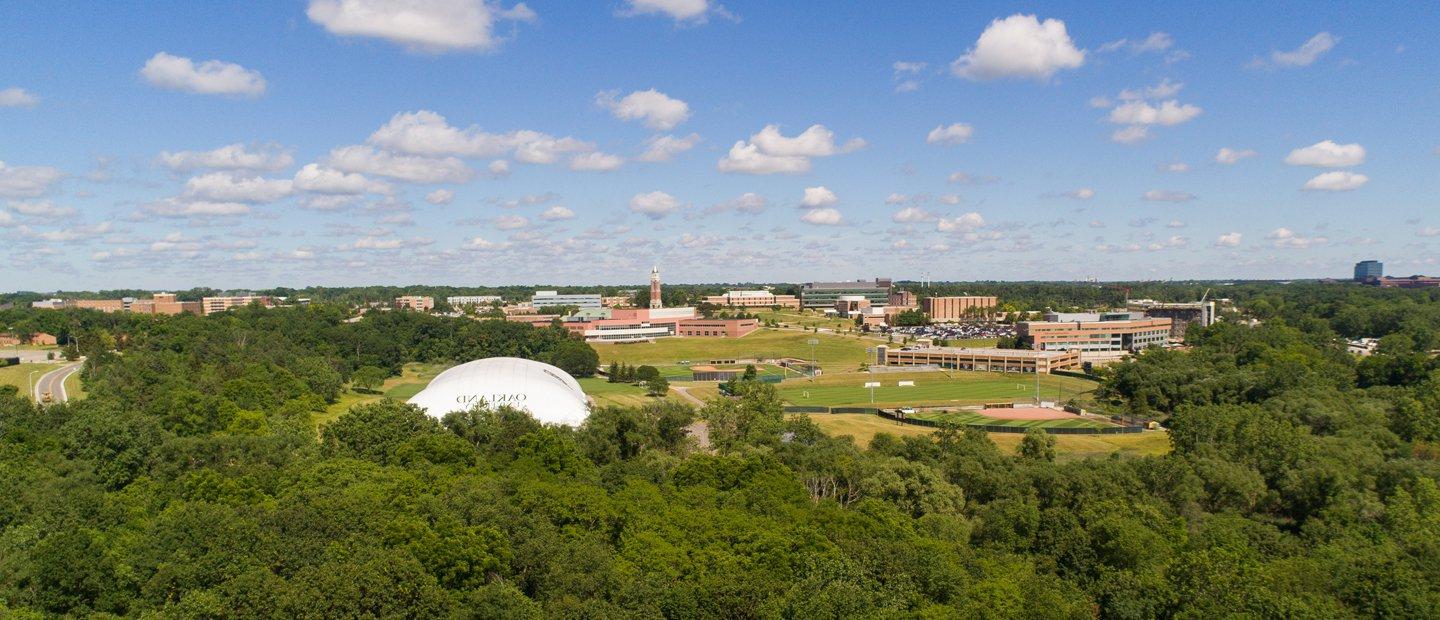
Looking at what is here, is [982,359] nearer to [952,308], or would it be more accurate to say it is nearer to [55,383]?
[952,308]

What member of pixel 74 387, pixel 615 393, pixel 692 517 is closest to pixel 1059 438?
pixel 692 517

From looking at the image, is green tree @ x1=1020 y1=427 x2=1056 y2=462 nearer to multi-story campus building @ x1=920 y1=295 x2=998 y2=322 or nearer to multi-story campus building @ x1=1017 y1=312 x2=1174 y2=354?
multi-story campus building @ x1=1017 y1=312 x2=1174 y2=354

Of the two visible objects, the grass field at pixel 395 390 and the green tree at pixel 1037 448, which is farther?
the grass field at pixel 395 390

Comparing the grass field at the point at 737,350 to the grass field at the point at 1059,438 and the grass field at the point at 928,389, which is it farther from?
the grass field at the point at 1059,438

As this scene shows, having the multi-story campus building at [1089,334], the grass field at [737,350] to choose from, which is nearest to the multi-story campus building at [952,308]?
the multi-story campus building at [1089,334]

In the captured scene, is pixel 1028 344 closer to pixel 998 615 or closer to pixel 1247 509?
pixel 1247 509
